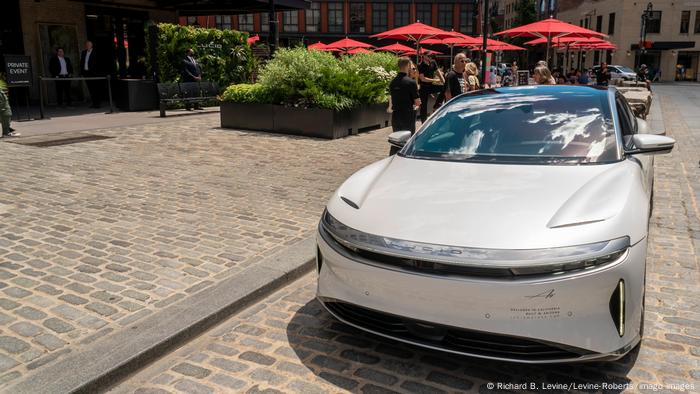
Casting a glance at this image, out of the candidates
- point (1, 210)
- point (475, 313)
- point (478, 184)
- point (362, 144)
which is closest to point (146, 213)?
point (1, 210)

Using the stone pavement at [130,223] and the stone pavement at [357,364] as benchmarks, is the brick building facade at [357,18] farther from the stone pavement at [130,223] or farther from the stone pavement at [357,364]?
the stone pavement at [357,364]

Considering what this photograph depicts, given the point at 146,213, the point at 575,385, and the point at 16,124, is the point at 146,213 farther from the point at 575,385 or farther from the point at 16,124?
the point at 16,124

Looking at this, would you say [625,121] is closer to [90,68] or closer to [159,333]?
[159,333]

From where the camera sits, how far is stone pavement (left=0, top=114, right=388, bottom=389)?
3947 mm

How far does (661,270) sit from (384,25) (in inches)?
2857

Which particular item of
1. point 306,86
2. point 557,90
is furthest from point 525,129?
point 306,86

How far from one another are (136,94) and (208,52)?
124 inches

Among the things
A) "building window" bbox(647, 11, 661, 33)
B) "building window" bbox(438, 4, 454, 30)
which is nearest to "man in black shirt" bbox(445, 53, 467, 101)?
"building window" bbox(647, 11, 661, 33)

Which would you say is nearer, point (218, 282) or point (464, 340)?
point (464, 340)

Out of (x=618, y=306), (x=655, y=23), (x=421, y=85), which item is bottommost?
→ (x=618, y=306)

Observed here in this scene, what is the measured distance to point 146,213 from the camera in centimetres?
648

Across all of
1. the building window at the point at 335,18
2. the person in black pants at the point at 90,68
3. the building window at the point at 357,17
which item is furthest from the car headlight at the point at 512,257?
the building window at the point at 357,17

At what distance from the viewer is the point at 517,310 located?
2861 millimetres

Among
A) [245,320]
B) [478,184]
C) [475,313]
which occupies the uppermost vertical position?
[478,184]
